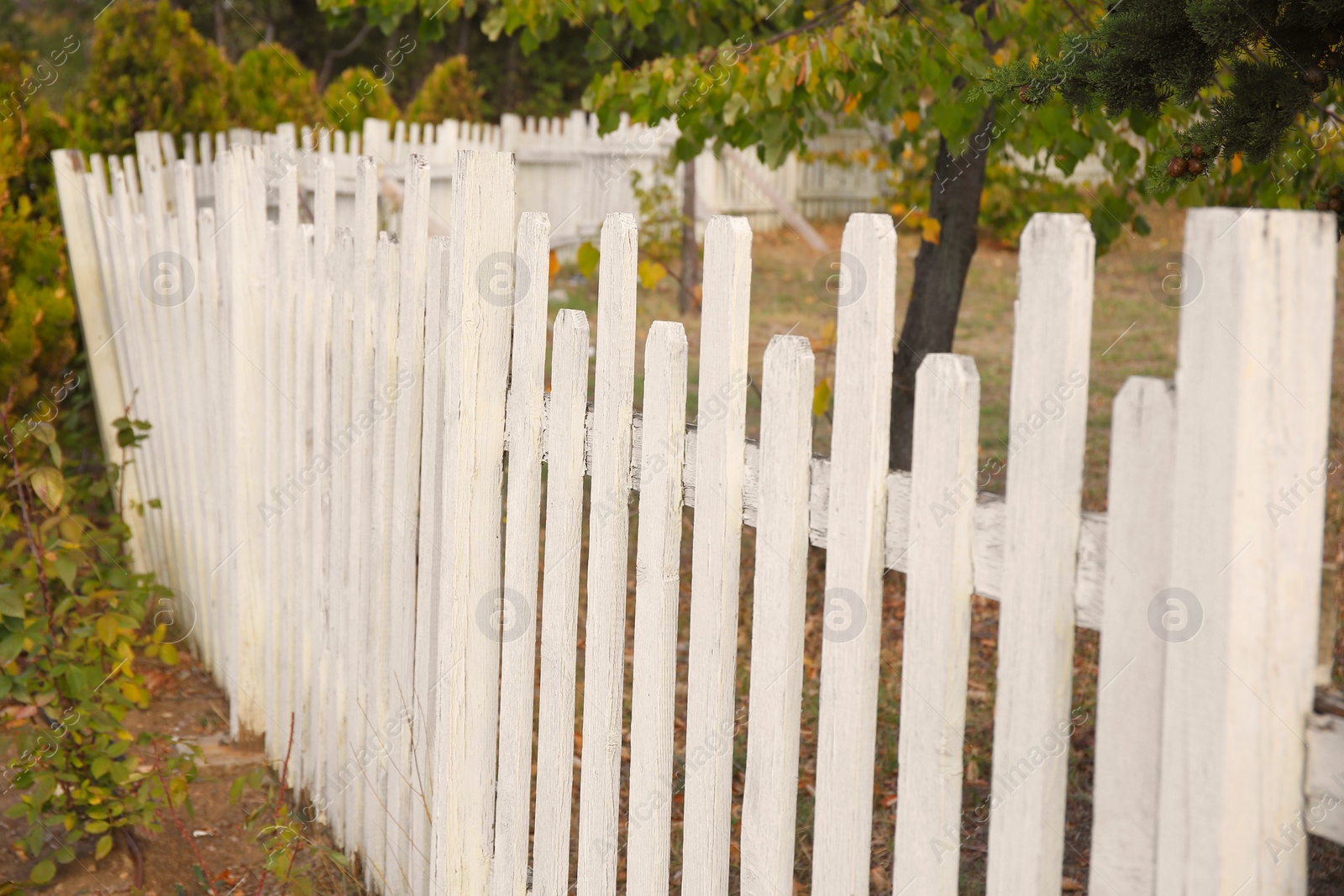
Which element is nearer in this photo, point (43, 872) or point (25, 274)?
point (43, 872)

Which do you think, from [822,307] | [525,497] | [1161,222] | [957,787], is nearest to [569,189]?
[822,307]

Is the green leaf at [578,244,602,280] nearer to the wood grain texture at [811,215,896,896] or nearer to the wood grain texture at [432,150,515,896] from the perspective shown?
the wood grain texture at [432,150,515,896]

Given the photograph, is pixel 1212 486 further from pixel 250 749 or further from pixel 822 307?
pixel 822 307

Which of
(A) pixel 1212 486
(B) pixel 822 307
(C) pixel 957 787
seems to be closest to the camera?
(A) pixel 1212 486

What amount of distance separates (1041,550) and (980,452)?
18.0ft

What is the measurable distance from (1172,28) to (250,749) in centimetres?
341

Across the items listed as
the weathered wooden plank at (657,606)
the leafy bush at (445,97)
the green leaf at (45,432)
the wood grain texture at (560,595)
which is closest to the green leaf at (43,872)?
the green leaf at (45,432)

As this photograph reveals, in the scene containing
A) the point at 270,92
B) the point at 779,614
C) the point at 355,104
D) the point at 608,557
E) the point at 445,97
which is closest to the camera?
the point at 779,614

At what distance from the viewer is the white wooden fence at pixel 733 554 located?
1275mm

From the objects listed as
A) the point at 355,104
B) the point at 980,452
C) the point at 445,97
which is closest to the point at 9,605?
the point at 980,452

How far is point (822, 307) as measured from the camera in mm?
11211

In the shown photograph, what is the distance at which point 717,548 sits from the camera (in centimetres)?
191

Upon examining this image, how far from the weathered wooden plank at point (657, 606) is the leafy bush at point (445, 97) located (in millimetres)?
11553

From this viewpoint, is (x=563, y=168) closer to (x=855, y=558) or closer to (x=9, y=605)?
(x=9, y=605)
